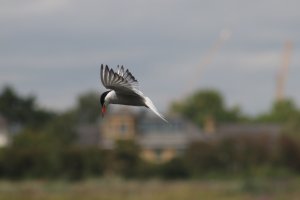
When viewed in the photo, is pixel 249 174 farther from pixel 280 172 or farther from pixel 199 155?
pixel 199 155

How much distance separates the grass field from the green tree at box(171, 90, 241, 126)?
92239 millimetres

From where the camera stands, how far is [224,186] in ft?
170

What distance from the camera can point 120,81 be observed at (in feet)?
21.5

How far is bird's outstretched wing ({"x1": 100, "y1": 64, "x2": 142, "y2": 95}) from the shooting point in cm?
649

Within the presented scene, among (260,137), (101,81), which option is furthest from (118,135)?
(101,81)

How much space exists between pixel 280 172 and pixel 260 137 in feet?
39.2

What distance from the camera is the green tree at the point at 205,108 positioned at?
148750 mm

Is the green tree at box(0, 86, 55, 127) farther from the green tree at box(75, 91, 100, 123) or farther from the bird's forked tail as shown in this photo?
the bird's forked tail

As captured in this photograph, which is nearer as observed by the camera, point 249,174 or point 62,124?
point 249,174

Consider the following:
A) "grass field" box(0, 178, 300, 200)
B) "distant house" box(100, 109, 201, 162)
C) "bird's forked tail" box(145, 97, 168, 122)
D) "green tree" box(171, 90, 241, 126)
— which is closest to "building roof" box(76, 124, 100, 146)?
"distant house" box(100, 109, 201, 162)

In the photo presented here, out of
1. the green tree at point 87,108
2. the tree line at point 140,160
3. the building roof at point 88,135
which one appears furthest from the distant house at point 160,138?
the green tree at point 87,108

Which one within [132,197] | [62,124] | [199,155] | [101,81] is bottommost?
[101,81]

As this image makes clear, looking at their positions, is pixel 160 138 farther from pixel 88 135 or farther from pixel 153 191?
pixel 153 191

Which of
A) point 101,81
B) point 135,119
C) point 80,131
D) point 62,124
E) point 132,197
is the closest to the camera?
point 101,81
